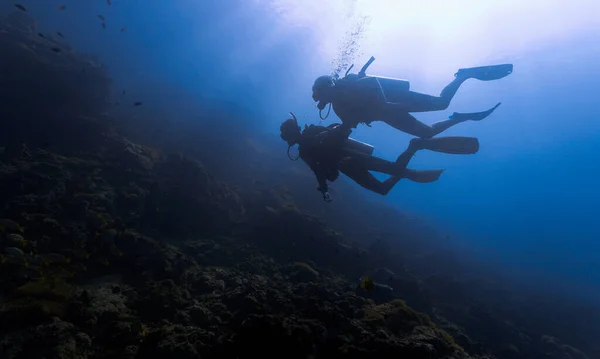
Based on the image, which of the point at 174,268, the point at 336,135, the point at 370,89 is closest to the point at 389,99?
the point at 370,89

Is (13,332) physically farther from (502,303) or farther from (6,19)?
(6,19)

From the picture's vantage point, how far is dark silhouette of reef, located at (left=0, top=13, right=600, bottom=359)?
5.36m

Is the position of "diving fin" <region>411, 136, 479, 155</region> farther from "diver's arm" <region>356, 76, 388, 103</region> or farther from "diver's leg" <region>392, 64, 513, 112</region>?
"diver's arm" <region>356, 76, 388, 103</region>

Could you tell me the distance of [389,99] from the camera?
307 inches

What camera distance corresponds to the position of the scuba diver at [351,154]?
6992mm

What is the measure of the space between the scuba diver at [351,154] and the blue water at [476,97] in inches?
1071

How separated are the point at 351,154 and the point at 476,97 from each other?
259ft

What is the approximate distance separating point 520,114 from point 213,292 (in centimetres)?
10515

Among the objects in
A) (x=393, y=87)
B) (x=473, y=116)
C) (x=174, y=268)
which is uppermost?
(x=393, y=87)

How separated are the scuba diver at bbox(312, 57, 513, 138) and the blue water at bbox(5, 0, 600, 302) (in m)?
27.4

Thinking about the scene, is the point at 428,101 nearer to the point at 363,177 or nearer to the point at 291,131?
the point at 363,177

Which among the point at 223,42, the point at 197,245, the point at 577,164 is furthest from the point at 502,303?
the point at 577,164

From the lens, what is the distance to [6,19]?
28.5 meters

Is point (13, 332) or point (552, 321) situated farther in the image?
point (552, 321)
